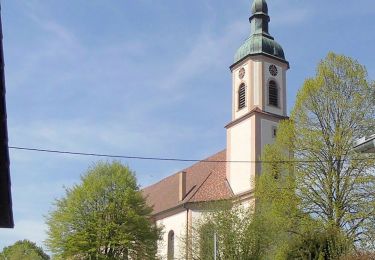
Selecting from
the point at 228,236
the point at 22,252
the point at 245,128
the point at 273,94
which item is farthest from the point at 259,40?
the point at 22,252

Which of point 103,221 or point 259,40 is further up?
point 259,40

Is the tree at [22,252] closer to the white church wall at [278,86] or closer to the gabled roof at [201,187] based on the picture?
the gabled roof at [201,187]

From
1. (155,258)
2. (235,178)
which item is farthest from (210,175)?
(155,258)

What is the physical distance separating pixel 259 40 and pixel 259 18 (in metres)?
2.19

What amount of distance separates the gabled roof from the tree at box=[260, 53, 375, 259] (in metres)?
14.0

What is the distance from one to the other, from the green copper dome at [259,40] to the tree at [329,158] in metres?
15.9

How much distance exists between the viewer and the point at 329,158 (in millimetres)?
27406

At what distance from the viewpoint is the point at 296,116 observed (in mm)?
28781

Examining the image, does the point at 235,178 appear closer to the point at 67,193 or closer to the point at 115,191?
the point at 115,191

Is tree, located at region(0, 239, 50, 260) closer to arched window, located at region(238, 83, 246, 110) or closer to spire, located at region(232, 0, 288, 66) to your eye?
arched window, located at region(238, 83, 246, 110)

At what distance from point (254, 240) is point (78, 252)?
1131 centimetres

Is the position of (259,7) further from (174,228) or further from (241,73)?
(174,228)

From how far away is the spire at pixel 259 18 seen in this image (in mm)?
45750

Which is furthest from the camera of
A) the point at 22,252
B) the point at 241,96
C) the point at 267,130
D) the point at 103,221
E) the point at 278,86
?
the point at 22,252
